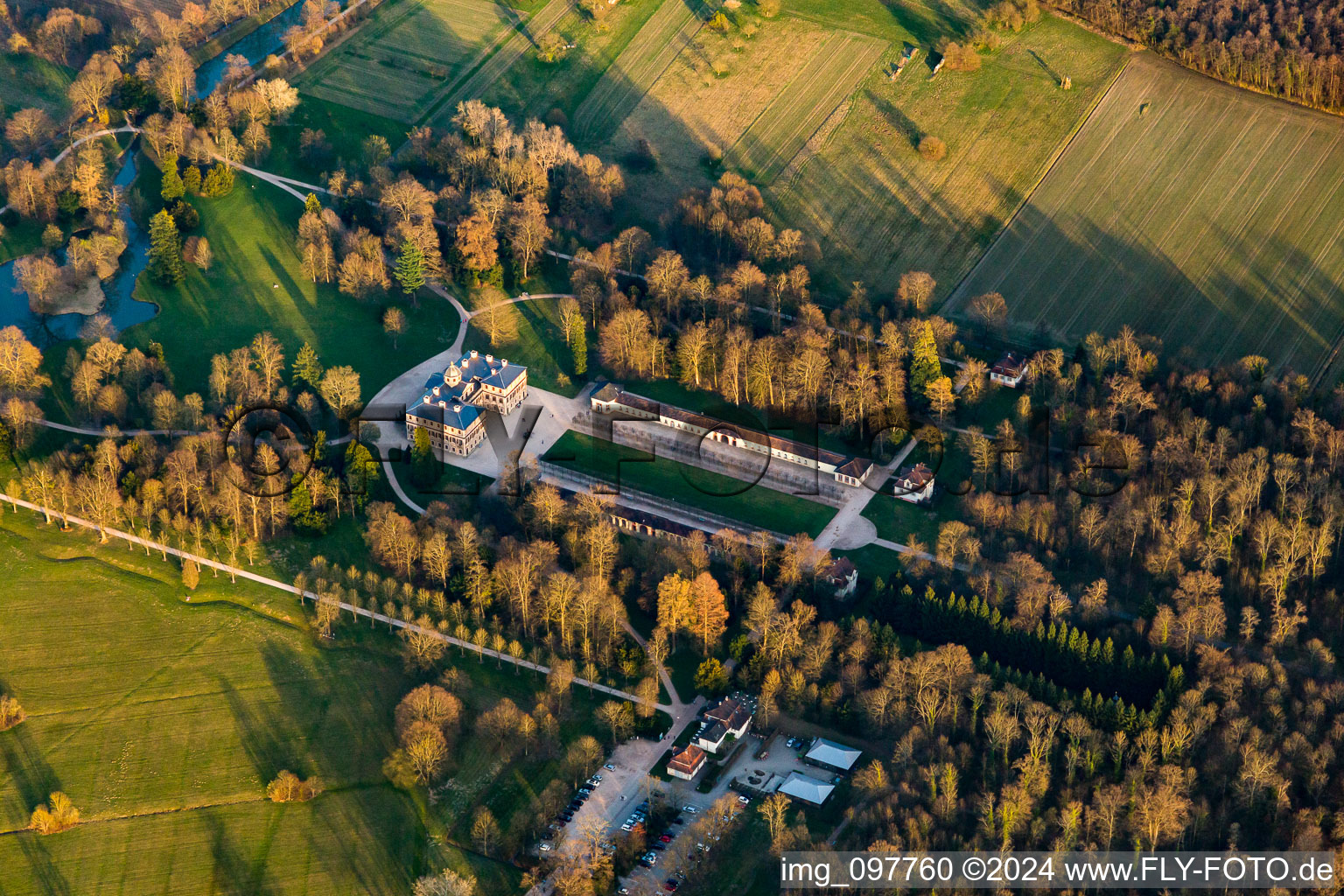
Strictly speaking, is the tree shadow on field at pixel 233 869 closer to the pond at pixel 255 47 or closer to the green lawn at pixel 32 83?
the green lawn at pixel 32 83

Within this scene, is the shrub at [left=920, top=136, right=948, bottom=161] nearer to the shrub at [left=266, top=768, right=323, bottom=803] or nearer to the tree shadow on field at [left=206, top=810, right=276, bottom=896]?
the shrub at [left=266, top=768, right=323, bottom=803]

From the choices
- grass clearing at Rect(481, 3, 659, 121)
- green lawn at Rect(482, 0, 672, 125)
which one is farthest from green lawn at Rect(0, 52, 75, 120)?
green lawn at Rect(482, 0, 672, 125)

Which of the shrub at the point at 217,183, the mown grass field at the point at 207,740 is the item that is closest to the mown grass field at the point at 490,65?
the shrub at the point at 217,183

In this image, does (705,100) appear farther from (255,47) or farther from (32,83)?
(32,83)

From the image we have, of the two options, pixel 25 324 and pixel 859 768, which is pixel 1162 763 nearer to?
pixel 859 768

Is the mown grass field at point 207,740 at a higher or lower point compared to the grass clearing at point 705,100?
lower

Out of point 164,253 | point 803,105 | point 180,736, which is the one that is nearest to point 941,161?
point 803,105
